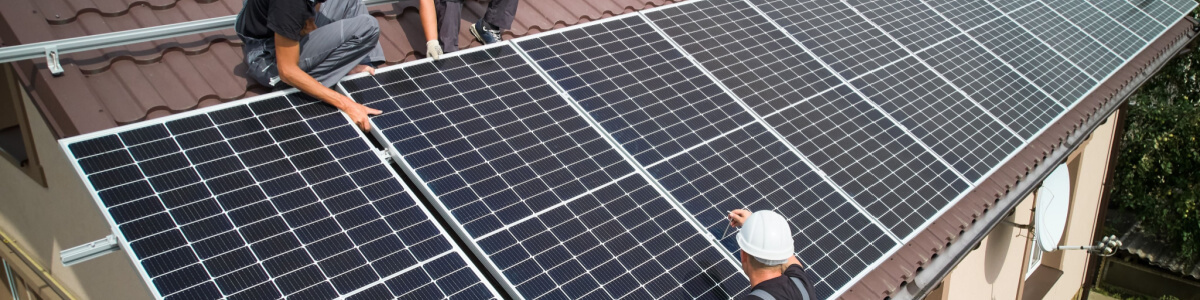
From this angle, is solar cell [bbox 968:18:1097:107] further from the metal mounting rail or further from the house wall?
the house wall

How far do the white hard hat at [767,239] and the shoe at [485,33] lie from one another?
343cm

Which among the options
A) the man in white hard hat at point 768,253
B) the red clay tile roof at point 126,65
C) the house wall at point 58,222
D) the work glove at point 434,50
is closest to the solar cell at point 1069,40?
the man in white hard hat at point 768,253

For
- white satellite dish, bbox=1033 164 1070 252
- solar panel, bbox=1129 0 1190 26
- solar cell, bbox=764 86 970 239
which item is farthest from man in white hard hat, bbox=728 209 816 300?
solar panel, bbox=1129 0 1190 26

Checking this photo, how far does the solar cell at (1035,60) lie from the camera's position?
33.8 ft

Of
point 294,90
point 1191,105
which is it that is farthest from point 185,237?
point 1191,105

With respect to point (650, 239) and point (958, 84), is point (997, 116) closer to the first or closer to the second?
point (958, 84)

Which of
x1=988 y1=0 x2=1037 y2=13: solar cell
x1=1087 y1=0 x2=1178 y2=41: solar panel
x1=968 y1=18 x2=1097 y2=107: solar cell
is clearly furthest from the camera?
x1=1087 y1=0 x2=1178 y2=41: solar panel

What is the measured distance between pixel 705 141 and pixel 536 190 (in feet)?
5.55

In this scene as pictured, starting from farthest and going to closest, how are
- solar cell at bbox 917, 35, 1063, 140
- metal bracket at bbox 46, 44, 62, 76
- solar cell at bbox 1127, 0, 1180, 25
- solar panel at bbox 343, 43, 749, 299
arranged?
1. solar cell at bbox 1127, 0, 1180, 25
2. solar cell at bbox 917, 35, 1063, 140
3. metal bracket at bbox 46, 44, 62, 76
4. solar panel at bbox 343, 43, 749, 299

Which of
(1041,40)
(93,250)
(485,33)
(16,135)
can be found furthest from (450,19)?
(1041,40)

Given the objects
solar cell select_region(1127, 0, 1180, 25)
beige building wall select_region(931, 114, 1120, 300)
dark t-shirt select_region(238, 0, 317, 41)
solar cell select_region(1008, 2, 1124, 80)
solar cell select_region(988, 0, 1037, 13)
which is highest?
dark t-shirt select_region(238, 0, 317, 41)

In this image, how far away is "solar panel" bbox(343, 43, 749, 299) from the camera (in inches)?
203

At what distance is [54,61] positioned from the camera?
5648 millimetres

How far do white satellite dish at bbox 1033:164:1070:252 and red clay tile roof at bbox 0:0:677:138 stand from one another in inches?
293
